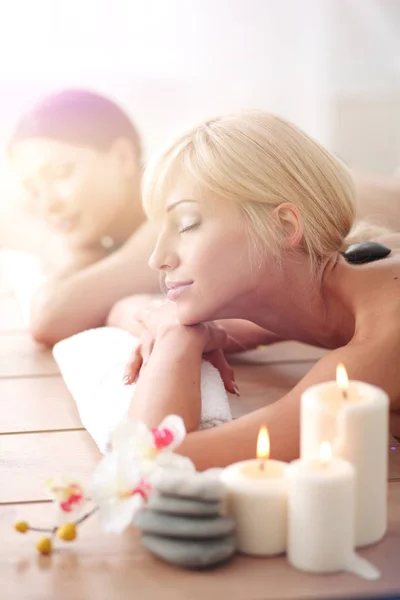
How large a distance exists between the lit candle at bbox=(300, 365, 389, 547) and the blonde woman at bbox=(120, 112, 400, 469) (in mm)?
261

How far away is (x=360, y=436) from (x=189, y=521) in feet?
0.61

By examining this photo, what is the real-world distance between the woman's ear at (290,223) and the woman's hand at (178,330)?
0.18m

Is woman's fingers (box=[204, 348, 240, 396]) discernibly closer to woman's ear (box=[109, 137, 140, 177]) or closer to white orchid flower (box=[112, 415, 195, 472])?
white orchid flower (box=[112, 415, 195, 472])

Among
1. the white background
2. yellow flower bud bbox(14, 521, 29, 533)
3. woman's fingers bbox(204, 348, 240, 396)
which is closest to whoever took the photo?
yellow flower bud bbox(14, 521, 29, 533)

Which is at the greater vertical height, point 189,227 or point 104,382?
point 189,227

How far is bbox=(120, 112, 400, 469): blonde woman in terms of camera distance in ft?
4.09

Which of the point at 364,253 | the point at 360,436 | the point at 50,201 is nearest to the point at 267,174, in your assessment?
the point at 364,253

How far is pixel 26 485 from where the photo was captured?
3.69 ft

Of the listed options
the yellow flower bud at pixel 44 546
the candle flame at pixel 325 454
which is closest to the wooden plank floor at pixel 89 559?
the yellow flower bud at pixel 44 546

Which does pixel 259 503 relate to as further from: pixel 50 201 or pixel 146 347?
pixel 50 201

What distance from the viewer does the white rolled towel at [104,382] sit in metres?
1.24

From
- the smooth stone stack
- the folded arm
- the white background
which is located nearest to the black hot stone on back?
the folded arm

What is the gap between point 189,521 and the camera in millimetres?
871

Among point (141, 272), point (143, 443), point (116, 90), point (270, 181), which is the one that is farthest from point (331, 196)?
point (116, 90)
